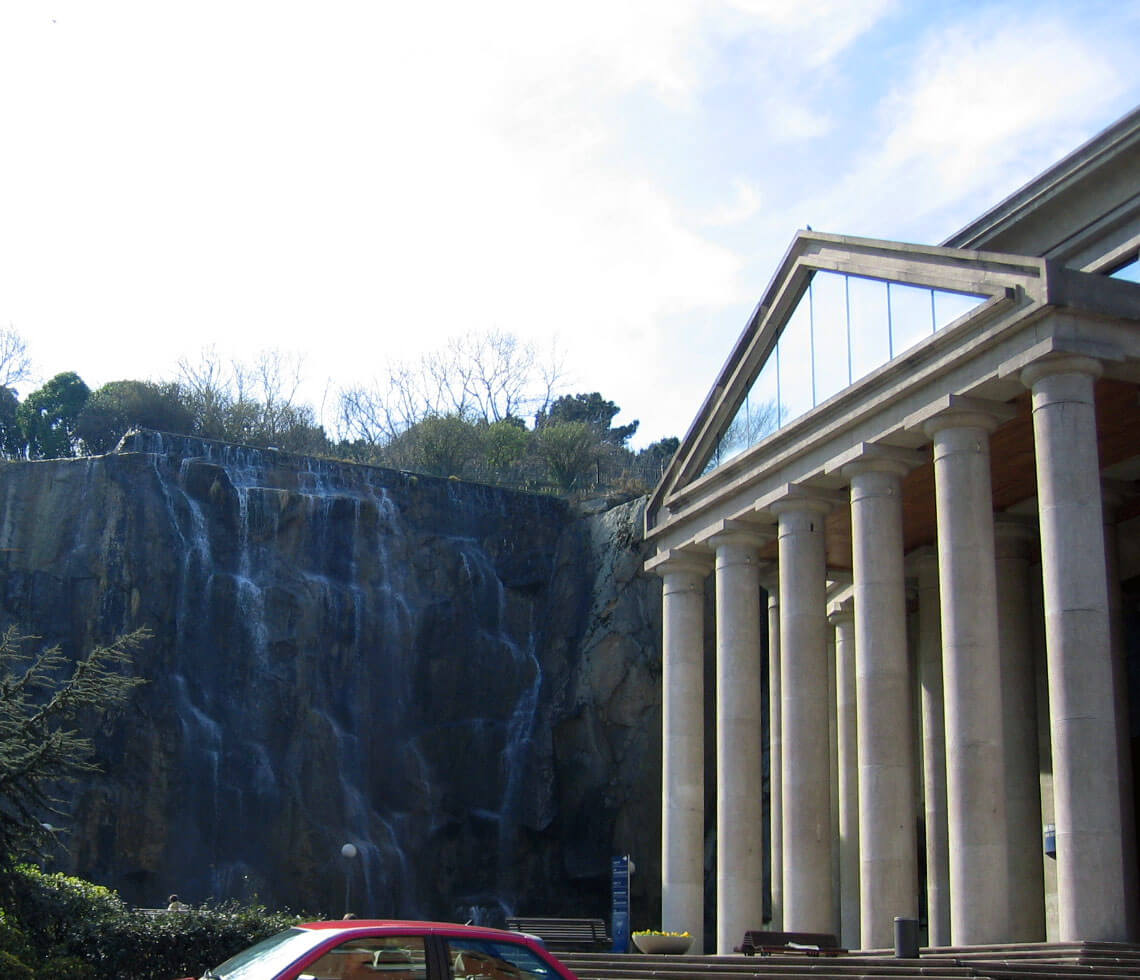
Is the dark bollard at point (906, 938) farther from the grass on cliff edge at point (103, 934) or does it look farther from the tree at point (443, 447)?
the tree at point (443, 447)

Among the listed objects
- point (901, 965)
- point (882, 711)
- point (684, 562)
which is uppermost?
point (684, 562)

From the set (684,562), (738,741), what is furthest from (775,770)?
(684,562)

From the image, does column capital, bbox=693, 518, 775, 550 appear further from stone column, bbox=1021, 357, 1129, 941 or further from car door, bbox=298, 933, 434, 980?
car door, bbox=298, 933, 434, 980

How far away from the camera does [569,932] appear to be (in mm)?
29109

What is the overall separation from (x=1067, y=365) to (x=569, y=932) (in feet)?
49.9

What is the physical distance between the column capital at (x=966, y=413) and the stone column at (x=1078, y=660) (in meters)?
1.87

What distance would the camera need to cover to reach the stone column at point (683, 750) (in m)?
32.5

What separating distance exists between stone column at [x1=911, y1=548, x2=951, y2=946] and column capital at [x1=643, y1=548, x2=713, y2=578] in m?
5.79

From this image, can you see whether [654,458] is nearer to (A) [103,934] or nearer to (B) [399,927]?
(A) [103,934]

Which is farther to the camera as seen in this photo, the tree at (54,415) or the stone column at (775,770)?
the tree at (54,415)

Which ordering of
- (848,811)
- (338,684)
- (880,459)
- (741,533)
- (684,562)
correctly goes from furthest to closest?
(338,684)
(848,811)
(684,562)
(741,533)
(880,459)

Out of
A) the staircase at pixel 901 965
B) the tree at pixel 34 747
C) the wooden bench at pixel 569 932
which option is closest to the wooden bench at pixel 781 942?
the staircase at pixel 901 965

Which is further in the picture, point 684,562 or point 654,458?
point 654,458

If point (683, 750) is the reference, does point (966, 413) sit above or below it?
above
